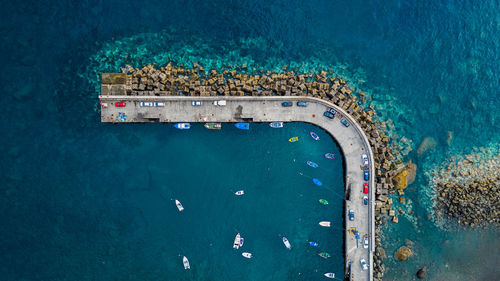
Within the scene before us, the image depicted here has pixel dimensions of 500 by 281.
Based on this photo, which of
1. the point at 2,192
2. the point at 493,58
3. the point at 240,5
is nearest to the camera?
the point at 2,192

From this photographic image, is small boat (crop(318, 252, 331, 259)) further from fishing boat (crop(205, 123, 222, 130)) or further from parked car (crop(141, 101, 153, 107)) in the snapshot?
parked car (crop(141, 101, 153, 107))

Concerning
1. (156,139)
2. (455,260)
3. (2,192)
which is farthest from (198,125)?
(455,260)

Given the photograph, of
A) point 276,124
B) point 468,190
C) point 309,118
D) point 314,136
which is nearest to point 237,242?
point 276,124

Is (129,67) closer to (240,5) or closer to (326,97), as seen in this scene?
(240,5)

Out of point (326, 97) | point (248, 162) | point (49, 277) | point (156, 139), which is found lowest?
point (49, 277)

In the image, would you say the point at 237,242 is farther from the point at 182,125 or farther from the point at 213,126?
the point at 182,125

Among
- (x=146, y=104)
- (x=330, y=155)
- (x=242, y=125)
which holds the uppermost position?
(x=146, y=104)

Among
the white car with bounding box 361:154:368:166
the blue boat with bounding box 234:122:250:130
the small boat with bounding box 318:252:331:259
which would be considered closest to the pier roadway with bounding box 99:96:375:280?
the white car with bounding box 361:154:368:166
